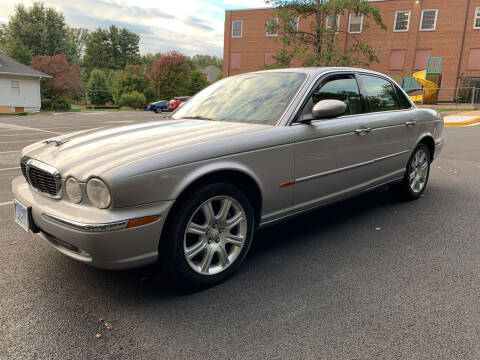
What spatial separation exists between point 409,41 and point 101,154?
127 feet

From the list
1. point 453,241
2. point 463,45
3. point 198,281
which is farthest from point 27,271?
point 463,45

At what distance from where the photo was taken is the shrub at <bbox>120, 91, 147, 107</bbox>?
1580 inches

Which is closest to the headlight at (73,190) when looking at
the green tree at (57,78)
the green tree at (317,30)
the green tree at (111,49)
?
the green tree at (317,30)

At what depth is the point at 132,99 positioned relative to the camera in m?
40.1

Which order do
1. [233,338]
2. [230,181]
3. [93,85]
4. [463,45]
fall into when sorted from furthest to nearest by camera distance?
[93,85] < [463,45] < [230,181] < [233,338]

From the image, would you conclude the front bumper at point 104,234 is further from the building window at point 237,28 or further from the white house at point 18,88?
the building window at point 237,28

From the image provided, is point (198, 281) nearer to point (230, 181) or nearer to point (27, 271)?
point (230, 181)

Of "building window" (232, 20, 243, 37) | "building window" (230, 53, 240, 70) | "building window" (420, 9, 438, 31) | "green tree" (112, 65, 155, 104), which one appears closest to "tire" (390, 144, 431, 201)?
"building window" (420, 9, 438, 31)

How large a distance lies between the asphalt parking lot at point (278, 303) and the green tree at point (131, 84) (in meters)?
40.5

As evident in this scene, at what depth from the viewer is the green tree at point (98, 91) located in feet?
145

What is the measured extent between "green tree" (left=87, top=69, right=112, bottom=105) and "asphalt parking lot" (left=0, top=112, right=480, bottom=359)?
43826 mm

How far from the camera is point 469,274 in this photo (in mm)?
2975

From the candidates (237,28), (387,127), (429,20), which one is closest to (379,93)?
(387,127)

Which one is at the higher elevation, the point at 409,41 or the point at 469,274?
the point at 409,41
